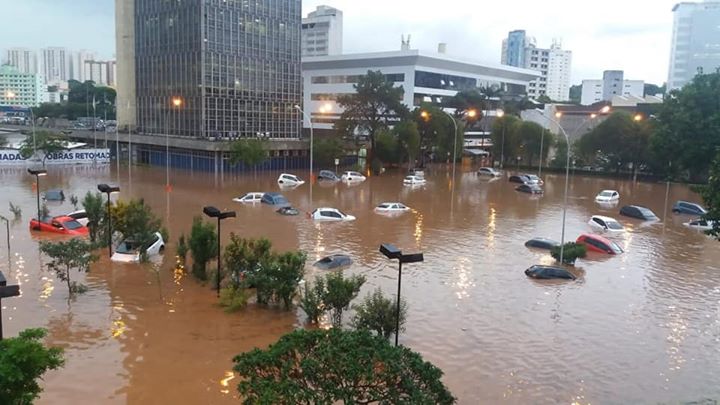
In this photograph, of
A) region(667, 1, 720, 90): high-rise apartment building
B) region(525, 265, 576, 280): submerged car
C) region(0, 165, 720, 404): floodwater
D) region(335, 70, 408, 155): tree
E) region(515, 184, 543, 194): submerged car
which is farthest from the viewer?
region(667, 1, 720, 90): high-rise apartment building

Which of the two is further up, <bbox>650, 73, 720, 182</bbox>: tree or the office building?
the office building

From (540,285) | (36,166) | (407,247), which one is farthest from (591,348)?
(36,166)

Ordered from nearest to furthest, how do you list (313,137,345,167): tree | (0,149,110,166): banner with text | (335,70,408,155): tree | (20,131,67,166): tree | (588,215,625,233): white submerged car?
(588,215,625,233): white submerged car < (20,131,67,166): tree < (0,149,110,166): banner with text < (313,137,345,167): tree < (335,70,408,155): tree

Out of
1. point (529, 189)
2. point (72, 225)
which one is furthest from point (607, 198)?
point (72, 225)

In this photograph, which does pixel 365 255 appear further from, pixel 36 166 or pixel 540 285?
pixel 36 166

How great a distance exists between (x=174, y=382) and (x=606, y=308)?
14.7 m

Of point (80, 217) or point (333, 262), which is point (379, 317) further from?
point (80, 217)

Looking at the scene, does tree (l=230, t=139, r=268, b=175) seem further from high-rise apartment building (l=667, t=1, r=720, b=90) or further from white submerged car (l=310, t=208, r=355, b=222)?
high-rise apartment building (l=667, t=1, r=720, b=90)

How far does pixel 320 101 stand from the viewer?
4119 inches

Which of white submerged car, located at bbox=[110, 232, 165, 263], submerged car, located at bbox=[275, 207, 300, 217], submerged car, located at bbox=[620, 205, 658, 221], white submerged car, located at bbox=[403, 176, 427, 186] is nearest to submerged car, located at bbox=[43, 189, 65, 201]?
submerged car, located at bbox=[275, 207, 300, 217]

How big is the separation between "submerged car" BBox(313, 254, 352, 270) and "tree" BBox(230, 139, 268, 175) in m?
35.3

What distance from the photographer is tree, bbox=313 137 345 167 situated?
65.3 meters

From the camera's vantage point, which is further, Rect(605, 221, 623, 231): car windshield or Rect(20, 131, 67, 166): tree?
Rect(20, 131, 67, 166): tree

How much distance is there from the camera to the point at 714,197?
15.9 meters
